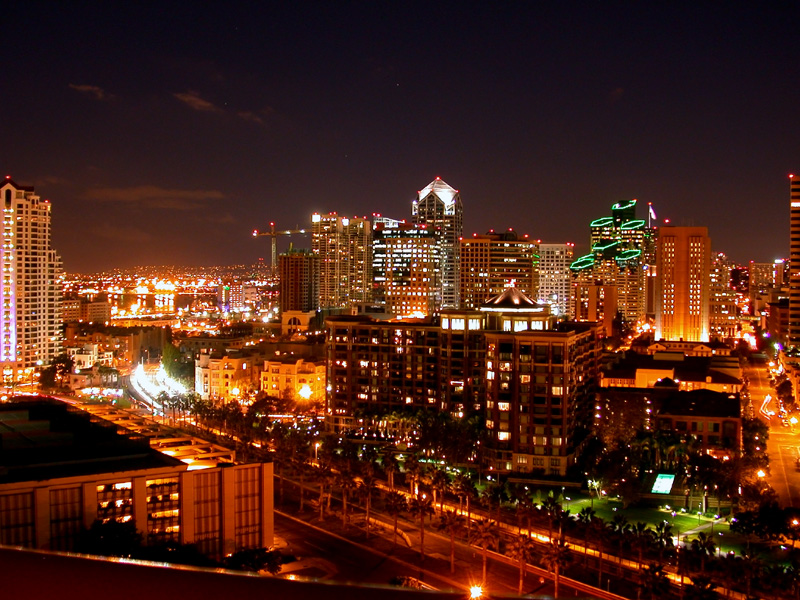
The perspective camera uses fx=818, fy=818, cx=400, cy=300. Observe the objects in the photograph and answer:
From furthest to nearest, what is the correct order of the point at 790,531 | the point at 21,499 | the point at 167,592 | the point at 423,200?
1. the point at 423,200
2. the point at 790,531
3. the point at 21,499
4. the point at 167,592

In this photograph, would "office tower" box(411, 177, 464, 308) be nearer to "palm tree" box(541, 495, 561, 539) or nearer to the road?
the road

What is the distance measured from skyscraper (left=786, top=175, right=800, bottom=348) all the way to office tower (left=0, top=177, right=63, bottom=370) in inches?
1391

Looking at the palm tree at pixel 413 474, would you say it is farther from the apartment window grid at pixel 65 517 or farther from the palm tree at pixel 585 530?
the apartment window grid at pixel 65 517

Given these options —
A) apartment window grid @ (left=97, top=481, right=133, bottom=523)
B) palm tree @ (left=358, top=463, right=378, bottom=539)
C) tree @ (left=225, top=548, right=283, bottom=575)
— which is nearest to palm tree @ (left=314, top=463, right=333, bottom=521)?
palm tree @ (left=358, top=463, right=378, bottom=539)

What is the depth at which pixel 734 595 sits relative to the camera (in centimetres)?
1342

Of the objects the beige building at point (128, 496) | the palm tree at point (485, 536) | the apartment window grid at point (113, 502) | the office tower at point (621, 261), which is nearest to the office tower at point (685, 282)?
the office tower at point (621, 261)

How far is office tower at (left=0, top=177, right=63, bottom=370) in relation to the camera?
37.2 metres

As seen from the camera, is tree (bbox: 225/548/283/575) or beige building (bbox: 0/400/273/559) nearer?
beige building (bbox: 0/400/273/559)

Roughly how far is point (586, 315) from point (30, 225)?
41.1 metres

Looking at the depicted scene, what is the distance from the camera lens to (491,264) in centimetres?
5959

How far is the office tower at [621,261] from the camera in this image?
74.0 meters

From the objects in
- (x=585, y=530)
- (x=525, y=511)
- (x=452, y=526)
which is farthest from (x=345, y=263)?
(x=585, y=530)

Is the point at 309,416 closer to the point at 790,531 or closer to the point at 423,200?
the point at 790,531

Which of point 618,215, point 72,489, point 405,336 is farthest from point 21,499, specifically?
point 618,215
